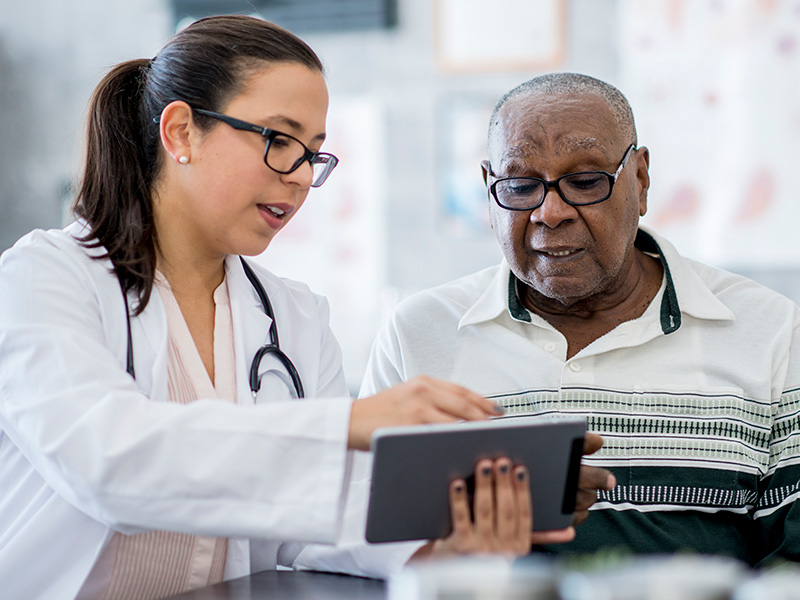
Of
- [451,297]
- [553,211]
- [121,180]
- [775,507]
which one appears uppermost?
[121,180]

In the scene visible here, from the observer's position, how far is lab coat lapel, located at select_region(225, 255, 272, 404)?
1.39 meters

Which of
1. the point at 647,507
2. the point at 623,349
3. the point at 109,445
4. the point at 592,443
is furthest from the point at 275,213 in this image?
the point at 647,507

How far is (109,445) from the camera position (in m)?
1.02

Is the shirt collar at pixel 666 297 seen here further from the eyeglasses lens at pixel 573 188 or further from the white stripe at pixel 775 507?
the white stripe at pixel 775 507

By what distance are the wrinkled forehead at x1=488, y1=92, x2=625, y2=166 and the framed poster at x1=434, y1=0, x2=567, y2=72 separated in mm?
1277

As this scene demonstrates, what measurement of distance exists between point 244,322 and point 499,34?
5.92 ft

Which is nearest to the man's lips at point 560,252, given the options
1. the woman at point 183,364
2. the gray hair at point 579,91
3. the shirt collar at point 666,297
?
the shirt collar at point 666,297

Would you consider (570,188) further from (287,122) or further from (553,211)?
(287,122)

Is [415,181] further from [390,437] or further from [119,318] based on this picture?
[390,437]

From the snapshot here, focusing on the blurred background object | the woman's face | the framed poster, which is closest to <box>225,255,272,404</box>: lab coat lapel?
the woman's face

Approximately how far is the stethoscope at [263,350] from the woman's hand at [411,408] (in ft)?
1.36

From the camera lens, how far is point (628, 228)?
1.67 metres

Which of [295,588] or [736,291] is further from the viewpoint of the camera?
[736,291]

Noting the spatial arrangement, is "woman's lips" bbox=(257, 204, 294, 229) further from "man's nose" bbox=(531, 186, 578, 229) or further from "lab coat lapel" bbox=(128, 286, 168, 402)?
"man's nose" bbox=(531, 186, 578, 229)
